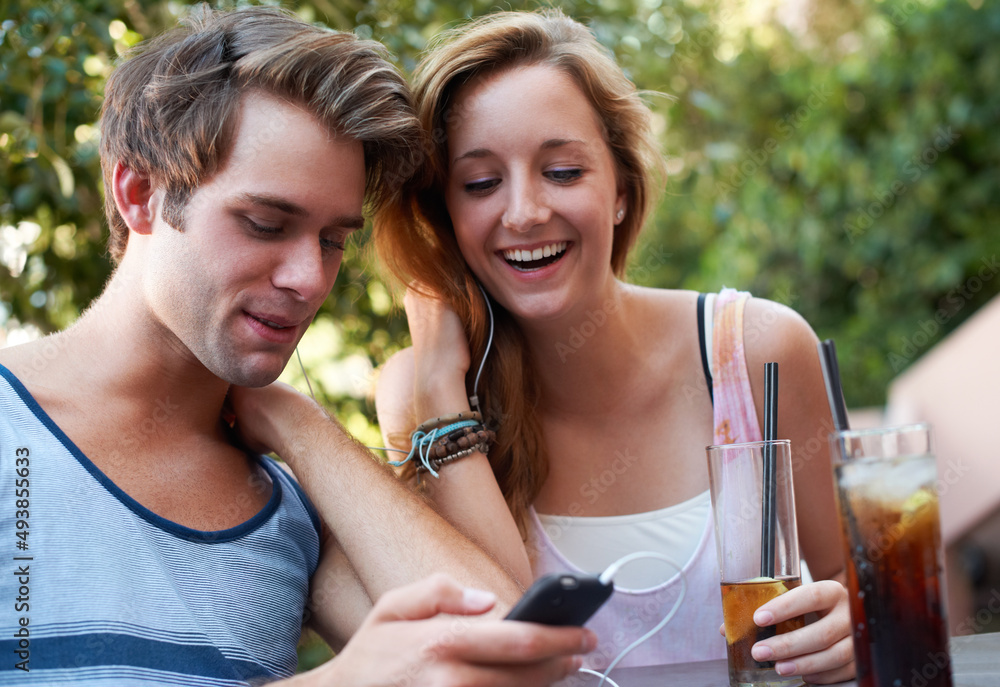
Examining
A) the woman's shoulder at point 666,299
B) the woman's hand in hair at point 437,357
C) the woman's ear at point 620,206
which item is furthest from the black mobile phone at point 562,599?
the woman's ear at point 620,206

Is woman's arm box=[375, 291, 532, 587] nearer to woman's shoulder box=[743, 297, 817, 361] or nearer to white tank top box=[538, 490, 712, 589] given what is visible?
white tank top box=[538, 490, 712, 589]

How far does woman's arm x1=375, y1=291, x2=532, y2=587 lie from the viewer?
206 cm

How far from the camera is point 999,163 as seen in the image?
22.5 ft

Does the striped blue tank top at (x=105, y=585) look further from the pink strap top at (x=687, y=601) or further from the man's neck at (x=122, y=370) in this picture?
the pink strap top at (x=687, y=601)

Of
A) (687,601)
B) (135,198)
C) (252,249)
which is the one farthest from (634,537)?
(135,198)

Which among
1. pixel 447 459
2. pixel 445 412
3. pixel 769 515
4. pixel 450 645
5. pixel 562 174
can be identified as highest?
pixel 562 174

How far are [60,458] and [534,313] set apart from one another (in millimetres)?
1091

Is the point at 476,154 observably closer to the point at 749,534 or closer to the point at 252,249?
the point at 252,249

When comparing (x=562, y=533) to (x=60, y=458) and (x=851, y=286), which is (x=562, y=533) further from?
(x=851, y=286)

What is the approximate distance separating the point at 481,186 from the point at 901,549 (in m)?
1.38

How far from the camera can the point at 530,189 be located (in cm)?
213

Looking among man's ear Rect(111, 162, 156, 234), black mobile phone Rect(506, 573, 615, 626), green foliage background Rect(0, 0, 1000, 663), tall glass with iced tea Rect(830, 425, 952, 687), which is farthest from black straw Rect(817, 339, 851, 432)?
green foliage background Rect(0, 0, 1000, 663)

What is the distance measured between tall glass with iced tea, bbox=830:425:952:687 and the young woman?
1056 millimetres

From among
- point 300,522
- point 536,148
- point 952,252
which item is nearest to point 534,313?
point 536,148
